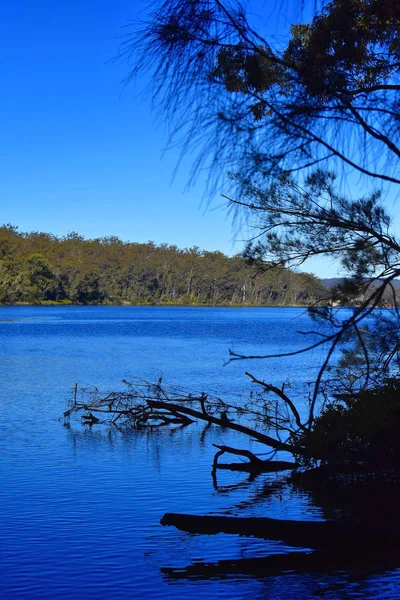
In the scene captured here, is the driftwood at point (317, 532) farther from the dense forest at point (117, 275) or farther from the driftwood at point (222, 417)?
the dense forest at point (117, 275)

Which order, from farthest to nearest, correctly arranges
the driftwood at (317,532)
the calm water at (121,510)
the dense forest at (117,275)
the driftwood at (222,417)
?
Result: the dense forest at (117,275) < the driftwood at (222,417) < the driftwood at (317,532) < the calm water at (121,510)

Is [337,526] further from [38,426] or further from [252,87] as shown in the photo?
[38,426]

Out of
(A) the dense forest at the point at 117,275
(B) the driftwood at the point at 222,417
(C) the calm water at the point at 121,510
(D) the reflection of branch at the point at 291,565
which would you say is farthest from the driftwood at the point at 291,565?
(A) the dense forest at the point at 117,275

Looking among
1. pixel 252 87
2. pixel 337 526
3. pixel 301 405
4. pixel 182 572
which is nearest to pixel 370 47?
pixel 252 87

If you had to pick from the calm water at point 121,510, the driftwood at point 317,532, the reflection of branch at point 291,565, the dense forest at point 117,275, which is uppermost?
the dense forest at point 117,275

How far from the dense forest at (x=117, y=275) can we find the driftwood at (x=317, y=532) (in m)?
108

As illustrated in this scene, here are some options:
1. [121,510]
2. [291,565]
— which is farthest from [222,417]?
[291,565]

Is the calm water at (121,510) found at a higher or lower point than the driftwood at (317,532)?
lower

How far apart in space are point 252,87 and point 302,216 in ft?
5.13

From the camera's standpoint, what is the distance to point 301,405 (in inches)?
711

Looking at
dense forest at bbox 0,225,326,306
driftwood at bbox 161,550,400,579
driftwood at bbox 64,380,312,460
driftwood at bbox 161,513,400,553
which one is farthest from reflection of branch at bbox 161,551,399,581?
dense forest at bbox 0,225,326,306

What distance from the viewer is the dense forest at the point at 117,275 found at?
11869 centimetres

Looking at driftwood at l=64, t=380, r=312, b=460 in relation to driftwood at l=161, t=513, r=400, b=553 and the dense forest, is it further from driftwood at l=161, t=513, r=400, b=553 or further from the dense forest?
the dense forest

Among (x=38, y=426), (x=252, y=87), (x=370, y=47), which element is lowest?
(x=38, y=426)
